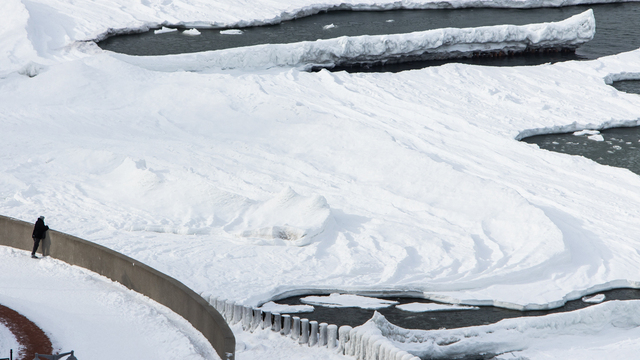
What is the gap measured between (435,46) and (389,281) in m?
15.7

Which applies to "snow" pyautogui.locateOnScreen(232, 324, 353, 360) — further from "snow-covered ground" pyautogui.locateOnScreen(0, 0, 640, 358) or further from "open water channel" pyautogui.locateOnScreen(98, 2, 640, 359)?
"snow-covered ground" pyautogui.locateOnScreen(0, 0, 640, 358)

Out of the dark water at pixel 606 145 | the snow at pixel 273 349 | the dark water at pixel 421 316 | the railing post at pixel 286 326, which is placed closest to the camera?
the snow at pixel 273 349

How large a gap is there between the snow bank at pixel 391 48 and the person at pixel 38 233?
436 inches

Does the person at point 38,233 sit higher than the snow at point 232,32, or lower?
lower

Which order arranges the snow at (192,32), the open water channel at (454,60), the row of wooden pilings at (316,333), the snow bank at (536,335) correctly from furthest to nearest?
the snow at (192,32) < the open water channel at (454,60) < the snow bank at (536,335) < the row of wooden pilings at (316,333)

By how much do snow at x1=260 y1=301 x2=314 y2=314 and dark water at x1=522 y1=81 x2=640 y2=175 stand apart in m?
10.9

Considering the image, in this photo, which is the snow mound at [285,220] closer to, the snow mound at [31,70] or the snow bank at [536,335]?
the snow bank at [536,335]

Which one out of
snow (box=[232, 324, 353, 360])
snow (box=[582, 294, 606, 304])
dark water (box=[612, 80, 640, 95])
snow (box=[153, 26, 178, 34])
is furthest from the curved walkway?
dark water (box=[612, 80, 640, 95])

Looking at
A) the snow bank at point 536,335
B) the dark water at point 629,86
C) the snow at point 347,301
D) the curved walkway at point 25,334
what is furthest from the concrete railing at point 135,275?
the dark water at point 629,86

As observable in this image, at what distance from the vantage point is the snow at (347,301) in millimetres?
12602

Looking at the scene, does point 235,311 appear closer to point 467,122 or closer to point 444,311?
point 444,311

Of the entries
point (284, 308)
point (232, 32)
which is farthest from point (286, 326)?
point (232, 32)

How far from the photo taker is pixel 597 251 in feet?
48.4

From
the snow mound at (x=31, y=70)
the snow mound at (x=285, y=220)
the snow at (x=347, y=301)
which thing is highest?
the snow mound at (x=31, y=70)
